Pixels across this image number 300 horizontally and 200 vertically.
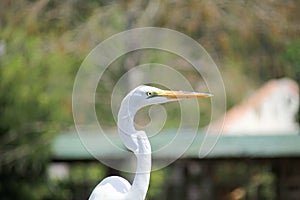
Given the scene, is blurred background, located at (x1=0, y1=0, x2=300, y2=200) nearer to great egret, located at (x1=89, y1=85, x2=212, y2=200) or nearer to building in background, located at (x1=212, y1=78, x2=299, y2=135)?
building in background, located at (x1=212, y1=78, x2=299, y2=135)

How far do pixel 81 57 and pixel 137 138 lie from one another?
8.91m

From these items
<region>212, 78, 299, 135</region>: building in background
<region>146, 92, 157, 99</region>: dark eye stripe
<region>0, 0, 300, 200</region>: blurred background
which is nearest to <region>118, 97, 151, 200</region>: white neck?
<region>146, 92, 157, 99</region>: dark eye stripe

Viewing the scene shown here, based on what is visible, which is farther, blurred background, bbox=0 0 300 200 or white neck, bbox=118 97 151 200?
blurred background, bbox=0 0 300 200

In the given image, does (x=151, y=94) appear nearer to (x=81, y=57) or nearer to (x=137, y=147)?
(x=137, y=147)

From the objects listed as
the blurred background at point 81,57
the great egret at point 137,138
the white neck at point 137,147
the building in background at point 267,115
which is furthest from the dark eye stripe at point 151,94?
the building in background at point 267,115

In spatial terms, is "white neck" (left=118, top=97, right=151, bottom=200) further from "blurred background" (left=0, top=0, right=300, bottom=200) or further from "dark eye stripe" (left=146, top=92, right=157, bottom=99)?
"blurred background" (left=0, top=0, right=300, bottom=200)

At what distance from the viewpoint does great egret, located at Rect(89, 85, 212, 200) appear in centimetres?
677

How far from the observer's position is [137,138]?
22.2ft

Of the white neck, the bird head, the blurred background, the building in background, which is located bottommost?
the building in background

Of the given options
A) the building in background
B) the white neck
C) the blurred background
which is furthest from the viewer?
the building in background

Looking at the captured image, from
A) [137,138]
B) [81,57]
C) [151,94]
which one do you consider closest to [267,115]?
[81,57]

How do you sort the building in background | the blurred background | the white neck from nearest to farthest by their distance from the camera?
1. the white neck
2. the blurred background
3. the building in background

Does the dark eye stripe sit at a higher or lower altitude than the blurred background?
higher

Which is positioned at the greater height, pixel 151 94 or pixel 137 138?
pixel 151 94
